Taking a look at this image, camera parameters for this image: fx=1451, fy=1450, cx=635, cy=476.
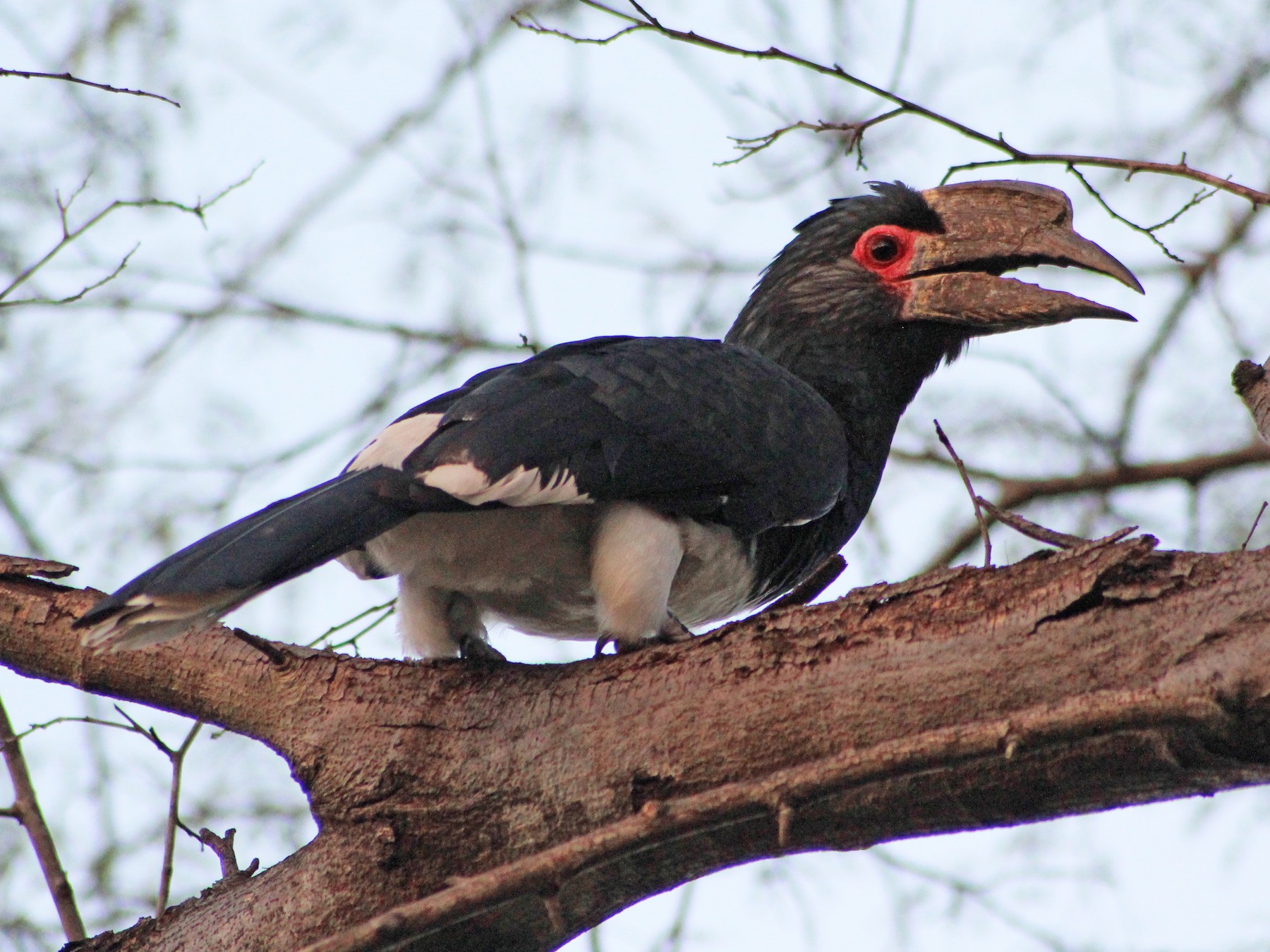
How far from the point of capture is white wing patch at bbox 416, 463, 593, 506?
2.90 meters

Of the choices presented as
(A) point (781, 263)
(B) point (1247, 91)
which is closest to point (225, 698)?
(A) point (781, 263)

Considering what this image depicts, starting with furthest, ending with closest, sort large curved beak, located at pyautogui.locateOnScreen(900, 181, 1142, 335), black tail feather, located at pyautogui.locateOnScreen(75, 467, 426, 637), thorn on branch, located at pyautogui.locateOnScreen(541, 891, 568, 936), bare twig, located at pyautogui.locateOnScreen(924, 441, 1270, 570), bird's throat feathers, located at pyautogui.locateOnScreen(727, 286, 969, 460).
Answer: bare twig, located at pyautogui.locateOnScreen(924, 441, 1270, 570)
bird's throat feathers, located at pyautogui.locateOnScreen(727, 286, 969, 460)
large curved beak, located at pyautogui.locateOnScreen(900, 181, 1142, 335)
black tail feather, located at pyautogui.locateOnScreen(75, 467, 426, 637)
thorn on branch, located at pyautogui.locateOnScreen(541, 891, 568, 936)

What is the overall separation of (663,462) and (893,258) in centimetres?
144

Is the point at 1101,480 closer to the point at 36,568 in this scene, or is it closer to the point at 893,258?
the point at 893,258

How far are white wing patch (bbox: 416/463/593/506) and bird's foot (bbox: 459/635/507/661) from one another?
1.74 ft

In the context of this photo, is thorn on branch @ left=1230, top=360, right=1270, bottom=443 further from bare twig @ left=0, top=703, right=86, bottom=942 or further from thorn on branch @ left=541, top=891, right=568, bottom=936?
bare twig @ left=0, top=703, right=86, bottom=942

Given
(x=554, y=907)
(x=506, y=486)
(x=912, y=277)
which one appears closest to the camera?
(x=554, y=907)

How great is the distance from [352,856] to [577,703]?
1.64ft

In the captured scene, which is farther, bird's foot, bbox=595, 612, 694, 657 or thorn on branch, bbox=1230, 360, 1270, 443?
bird's foot, bbox=595, 612, 694, 657

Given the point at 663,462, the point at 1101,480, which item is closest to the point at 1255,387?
the point at 663,462

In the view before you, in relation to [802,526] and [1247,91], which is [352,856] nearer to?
[802,526]

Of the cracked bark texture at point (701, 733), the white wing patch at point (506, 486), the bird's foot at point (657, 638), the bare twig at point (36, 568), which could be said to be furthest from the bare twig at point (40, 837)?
the bird's foot at point (657, 638)

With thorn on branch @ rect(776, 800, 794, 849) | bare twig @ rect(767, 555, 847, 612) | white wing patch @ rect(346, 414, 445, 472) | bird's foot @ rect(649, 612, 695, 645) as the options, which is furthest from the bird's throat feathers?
thorn on branch @ rect(776, 800, 794, 849)

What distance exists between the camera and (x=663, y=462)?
3.26 meters
